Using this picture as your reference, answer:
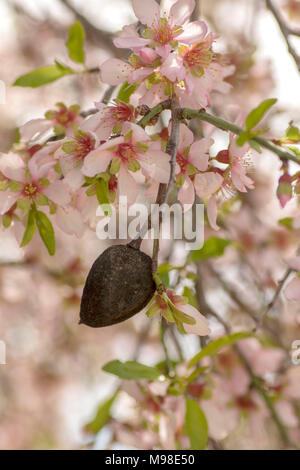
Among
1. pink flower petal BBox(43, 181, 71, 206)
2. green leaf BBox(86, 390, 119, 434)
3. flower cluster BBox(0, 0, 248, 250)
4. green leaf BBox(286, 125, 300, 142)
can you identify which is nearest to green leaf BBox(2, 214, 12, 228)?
flower cluster BBox(0, 0, 248, 250)

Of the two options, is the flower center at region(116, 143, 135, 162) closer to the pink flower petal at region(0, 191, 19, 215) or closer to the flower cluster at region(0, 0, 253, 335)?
the flower cluster at region(0, 0, 253, 335)

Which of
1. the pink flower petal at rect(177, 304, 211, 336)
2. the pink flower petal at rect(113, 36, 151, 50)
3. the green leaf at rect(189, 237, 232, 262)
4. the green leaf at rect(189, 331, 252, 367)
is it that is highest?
the pink flower petal at rect(113, 36, 151, 50)

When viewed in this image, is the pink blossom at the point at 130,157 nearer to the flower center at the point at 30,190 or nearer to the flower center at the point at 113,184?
the flower center at the point at 113,184

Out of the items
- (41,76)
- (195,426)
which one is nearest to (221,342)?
(195,426)

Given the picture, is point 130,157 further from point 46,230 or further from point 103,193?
point 46,230

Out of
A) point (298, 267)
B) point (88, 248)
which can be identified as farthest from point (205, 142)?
point (88, 248)

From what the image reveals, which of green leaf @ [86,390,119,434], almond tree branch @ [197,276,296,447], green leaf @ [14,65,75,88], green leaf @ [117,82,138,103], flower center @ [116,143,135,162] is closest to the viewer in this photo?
flower center @ [116,143,135,162]
